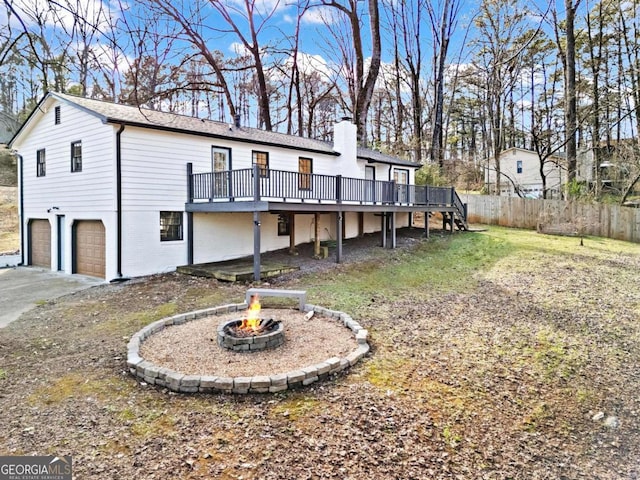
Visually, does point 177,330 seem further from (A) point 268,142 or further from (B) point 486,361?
(A) point 268,142

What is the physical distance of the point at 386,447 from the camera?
339 cm

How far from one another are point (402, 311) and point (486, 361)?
2.43 meters

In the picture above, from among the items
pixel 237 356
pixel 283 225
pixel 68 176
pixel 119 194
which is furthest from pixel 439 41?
pixel 237 356

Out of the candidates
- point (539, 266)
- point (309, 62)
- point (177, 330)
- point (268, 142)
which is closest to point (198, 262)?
point (268, 142)

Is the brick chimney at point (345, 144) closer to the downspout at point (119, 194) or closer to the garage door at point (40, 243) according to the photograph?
the downspout at point (119, 194)

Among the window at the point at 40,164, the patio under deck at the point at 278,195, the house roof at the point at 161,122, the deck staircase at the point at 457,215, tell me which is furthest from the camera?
the deck staircase at the point at 457,215

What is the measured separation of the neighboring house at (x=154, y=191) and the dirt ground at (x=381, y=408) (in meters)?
4.24

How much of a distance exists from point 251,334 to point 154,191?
7798 mm

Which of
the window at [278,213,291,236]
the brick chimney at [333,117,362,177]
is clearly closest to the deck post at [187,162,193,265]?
the window at [278,213,291,236]

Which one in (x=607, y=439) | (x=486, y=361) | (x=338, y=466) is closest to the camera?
(x=338, y=466)

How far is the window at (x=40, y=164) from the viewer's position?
542 inches

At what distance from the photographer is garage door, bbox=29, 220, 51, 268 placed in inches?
551

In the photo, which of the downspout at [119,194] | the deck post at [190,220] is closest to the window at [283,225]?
the deck post at [190,220]

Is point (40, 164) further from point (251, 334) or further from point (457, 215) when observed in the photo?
point (457, 215)
